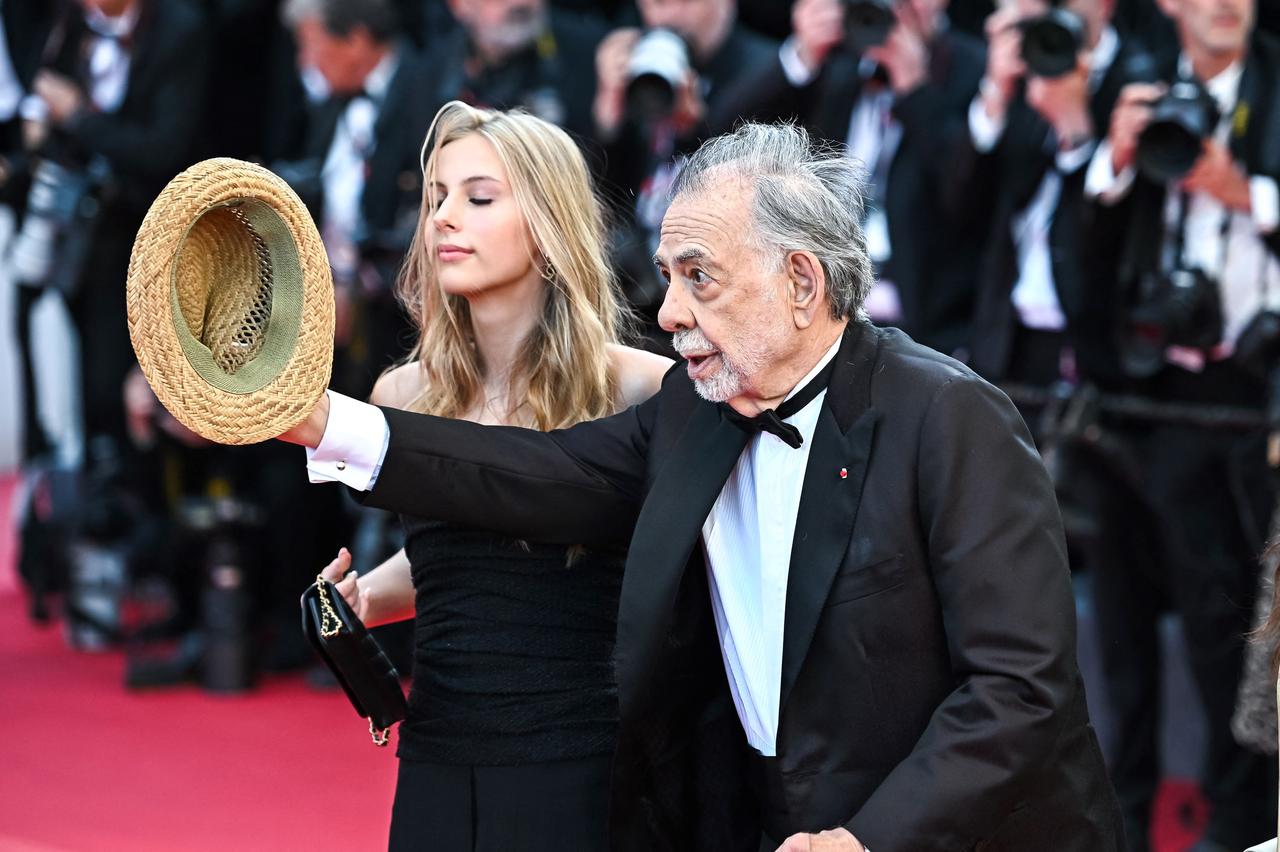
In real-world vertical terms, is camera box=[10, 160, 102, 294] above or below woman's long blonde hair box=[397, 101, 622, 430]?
below

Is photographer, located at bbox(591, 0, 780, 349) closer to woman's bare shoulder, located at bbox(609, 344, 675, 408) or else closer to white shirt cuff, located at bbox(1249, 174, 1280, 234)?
white shirt cuff, located at bbox(1249, 174, 1280, 234)

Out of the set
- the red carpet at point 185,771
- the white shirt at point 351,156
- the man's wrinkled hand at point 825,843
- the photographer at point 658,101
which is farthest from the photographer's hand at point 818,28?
the man's wrinkled hand at point 825,843

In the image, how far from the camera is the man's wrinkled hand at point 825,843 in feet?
6.48

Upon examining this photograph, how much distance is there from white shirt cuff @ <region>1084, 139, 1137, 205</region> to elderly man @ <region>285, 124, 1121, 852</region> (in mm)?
2014

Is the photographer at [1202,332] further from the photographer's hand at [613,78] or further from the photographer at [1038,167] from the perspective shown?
the photographer's hand at [613,78]

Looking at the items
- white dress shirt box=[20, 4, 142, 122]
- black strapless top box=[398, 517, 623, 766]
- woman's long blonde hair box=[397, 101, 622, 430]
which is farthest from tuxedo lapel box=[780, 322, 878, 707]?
white dress shirt box=[20, 4, 142, 122]

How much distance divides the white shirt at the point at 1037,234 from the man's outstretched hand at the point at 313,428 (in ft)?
8.29

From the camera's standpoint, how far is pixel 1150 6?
4941 millimetres

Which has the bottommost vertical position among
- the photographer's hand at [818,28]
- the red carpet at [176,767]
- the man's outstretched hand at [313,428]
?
the red carpet at [176,767]

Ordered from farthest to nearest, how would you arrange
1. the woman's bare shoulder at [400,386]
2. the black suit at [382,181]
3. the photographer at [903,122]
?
the black suit at [382,181] → the photographer at [903,122] → the woman's bare shoulder at [400,386]

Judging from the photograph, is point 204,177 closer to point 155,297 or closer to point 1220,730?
point 155,297

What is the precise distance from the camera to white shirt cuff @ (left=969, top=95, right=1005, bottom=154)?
4.49 metres

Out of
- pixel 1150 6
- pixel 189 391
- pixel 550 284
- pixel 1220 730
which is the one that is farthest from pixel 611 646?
pixel 1150 6

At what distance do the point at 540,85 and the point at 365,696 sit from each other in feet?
10.4
